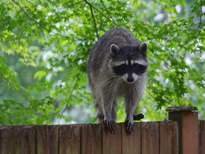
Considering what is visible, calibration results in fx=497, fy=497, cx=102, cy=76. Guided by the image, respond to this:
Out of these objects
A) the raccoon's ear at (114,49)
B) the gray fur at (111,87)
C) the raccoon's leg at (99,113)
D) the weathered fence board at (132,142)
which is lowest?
the weathered fence board at (132,142)

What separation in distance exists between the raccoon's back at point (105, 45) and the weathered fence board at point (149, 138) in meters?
1.47

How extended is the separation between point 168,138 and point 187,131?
144 mm

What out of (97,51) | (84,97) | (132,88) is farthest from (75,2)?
(132,88)

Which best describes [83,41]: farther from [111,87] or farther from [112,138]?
[112,138]

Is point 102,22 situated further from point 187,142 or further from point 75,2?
point 187,142

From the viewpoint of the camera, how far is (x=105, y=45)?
493 cm

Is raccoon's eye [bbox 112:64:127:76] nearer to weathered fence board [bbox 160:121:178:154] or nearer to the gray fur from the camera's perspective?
the gray fur

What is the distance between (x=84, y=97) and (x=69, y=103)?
0.76 ft

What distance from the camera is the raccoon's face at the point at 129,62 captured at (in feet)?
14.0

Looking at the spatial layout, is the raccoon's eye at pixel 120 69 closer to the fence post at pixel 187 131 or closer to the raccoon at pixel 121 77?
the raccoon at pixel 121 77

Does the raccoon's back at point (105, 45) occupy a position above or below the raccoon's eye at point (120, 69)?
above

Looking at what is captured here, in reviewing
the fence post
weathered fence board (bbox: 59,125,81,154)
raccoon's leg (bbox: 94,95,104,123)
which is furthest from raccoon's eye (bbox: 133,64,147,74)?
weathered fence board (bbox: 59,125,81,154)

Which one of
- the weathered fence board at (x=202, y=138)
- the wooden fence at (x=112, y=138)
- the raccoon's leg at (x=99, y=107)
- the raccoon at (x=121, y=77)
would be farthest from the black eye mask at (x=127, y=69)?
the weathered fence board at (x=202, y=138)

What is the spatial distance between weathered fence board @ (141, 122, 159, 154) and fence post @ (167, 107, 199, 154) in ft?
0.64
